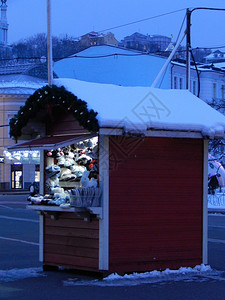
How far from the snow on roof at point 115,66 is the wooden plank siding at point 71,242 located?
44110 millimetres

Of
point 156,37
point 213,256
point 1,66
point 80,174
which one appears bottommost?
point 213,256

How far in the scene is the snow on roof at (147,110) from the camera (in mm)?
9570

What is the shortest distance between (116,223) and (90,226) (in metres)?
0.44

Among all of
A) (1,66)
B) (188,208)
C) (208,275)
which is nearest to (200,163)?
(188,208)

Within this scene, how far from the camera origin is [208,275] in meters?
10.2

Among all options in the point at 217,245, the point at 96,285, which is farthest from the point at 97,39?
the point at 96,285

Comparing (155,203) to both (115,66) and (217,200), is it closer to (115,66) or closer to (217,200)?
(217,200)

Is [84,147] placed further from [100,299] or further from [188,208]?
[100,299]

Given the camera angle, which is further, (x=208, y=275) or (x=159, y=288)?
(x=208, y=275)

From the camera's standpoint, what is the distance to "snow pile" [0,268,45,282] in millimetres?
10180

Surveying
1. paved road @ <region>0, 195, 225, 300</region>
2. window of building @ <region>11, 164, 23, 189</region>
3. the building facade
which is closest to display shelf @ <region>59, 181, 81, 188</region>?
paved road @ <region>0, 195, 225, 300</region>


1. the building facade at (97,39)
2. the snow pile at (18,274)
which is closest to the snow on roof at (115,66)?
the building facade at (97,39)

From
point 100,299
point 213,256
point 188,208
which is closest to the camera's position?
point 100,299

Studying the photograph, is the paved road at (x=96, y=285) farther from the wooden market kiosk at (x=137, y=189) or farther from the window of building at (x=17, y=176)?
the window of building at (x=17, y=176)
